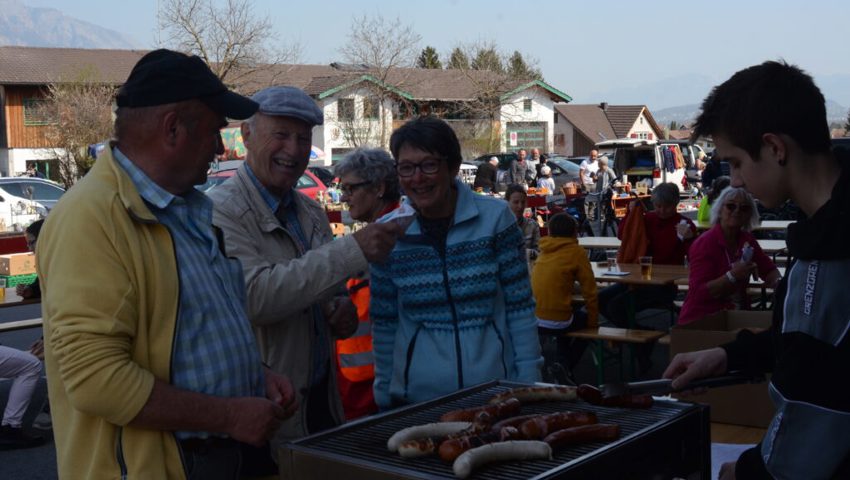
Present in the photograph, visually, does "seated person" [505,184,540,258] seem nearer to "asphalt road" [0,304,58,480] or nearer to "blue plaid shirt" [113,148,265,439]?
"asphalt road" [0,304,58,480]

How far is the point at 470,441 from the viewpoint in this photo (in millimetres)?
2166

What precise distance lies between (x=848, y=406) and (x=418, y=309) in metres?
1.62

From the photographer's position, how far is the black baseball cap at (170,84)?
217cm

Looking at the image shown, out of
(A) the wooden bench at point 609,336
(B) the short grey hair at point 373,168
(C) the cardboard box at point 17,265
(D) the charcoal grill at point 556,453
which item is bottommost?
(A) the wooden bench at point 609,336

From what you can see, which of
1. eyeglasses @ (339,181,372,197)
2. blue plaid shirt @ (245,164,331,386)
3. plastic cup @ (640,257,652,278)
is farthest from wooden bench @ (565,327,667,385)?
blue plaid shirt @ (245,164,331,386)

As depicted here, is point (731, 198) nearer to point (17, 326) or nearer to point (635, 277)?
point (635, 277)

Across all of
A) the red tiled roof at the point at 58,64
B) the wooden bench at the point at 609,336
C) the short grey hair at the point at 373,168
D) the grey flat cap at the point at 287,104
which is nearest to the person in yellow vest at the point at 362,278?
the short grey hair at the point at 373,168

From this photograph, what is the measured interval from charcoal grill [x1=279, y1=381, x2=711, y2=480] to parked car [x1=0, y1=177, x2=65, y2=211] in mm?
23402

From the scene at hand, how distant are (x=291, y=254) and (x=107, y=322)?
1.16m

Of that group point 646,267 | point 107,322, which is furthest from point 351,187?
point 646,267

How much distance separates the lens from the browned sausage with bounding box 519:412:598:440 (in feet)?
7.51

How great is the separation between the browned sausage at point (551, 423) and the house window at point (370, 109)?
142 ft

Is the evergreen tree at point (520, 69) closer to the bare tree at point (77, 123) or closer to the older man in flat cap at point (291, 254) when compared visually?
the bare tree at point (77, 123)

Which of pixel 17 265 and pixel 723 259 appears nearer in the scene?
pixel 723 259
